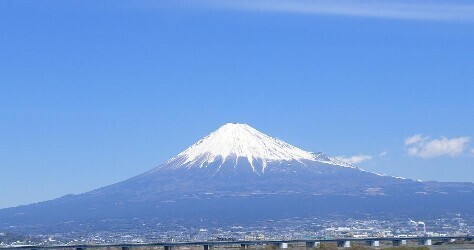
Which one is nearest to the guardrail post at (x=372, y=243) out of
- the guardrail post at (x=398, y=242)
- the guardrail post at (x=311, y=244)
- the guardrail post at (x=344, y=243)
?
the guardrail post at (x=398, y=242)

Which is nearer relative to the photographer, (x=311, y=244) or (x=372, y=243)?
(x=311, y=244)

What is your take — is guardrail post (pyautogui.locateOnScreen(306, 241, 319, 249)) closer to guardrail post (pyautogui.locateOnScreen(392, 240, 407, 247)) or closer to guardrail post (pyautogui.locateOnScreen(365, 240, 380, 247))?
guardrail post (pyautogui.locateOnScreen(365, 240, 380, 247))

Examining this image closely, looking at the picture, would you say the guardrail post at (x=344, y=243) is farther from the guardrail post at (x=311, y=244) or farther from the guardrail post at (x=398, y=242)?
the guardrail post at (x=398, y=242)

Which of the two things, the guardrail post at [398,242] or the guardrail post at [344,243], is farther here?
the guardrail post at [398,242]

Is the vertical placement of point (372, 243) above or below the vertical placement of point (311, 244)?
below

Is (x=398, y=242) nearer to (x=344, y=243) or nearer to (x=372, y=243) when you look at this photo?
(x=372, y=243)

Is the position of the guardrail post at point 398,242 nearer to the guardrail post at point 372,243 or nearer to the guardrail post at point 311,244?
the guardrail post at point 372,243

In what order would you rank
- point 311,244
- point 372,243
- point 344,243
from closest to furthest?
point 344,243, point 311,244, point 372,243

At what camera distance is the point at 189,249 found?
266 feet

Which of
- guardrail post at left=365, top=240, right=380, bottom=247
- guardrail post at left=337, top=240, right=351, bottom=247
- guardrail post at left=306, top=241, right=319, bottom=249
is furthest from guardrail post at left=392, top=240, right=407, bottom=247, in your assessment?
guardrail post at left=306, top=241, right=319, bottom=249

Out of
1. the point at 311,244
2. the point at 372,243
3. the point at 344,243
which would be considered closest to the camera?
the point at 344,243

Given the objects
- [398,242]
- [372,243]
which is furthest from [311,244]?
[398,242]

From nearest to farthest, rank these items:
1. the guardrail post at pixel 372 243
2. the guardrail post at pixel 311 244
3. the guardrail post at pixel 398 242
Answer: the guardrail post at pixel 311 244, the guardrail post at pixel 372 243, the guardrail post at pixel 398 242

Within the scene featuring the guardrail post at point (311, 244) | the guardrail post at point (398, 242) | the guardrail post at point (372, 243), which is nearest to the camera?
the guardrail post at point (311, 244)
